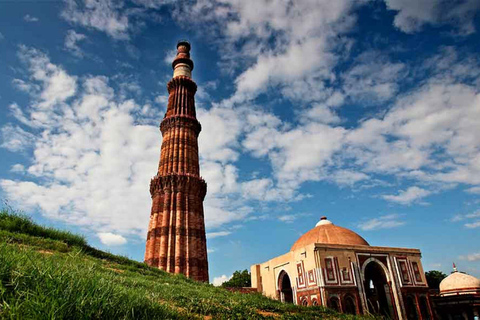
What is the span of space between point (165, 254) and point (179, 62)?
19227 millimetres

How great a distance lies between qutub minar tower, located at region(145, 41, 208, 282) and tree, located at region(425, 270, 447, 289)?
34.8 metres

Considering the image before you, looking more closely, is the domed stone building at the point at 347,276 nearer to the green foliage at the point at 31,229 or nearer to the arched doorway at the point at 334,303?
the arched doorway at the point at 334,303

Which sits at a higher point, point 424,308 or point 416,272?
point 416,272

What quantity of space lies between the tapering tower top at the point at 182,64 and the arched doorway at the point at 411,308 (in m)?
27.3

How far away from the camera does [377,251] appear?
23.1m

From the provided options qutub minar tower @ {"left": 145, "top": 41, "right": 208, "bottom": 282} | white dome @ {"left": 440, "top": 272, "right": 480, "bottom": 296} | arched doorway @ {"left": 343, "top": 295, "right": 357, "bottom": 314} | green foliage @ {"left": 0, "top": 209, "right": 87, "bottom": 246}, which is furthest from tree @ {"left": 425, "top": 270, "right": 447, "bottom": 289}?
green foliage @ {"left": 0, "top": 209, "right": 87, "bottom": 246}

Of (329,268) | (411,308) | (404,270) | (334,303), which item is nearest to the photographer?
(334,303)

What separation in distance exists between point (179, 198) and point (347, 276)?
13690 mm

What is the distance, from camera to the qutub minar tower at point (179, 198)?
22750mm

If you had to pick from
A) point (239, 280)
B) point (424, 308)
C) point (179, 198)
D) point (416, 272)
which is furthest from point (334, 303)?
point (239, 280)

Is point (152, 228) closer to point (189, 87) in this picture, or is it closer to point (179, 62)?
point (189, 87)

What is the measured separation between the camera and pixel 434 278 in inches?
1640

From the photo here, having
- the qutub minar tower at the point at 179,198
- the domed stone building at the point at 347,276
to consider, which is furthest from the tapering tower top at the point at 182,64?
the domed stone building at the point at 347,276

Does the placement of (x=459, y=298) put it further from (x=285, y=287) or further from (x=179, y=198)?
A: (x=179, y=198)
